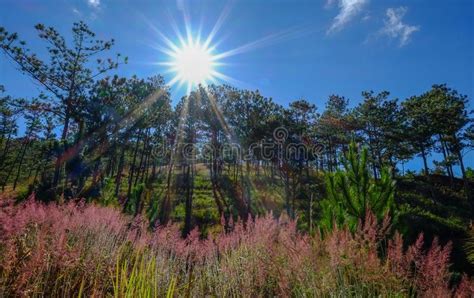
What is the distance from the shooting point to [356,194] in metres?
7.08

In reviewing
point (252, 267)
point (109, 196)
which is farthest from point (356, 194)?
point (109, 196)

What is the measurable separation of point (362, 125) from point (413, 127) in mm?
4426

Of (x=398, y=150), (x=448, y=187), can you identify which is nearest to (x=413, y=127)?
(x=398, y=150)

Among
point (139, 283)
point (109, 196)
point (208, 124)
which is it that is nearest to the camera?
point (139, 283)

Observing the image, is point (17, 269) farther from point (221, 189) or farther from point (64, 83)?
point (221, 189)

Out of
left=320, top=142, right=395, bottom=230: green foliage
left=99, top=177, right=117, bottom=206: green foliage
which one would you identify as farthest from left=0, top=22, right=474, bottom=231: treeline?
left=320, top=142, right=395, bottom=230: green foliage

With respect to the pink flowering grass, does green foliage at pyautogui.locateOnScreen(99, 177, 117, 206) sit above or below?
above

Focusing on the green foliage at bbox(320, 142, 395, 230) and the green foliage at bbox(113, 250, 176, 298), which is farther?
the green foliage at bbox(320, 142, 395, 230)

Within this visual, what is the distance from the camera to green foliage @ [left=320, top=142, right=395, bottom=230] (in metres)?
6.79

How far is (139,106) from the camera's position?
25328mm

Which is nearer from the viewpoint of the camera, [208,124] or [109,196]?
[109,196]

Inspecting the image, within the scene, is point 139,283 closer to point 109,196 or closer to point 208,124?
point 109,196

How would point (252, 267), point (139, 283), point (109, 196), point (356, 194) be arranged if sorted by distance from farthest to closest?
1. point (109, 196)
2. point (356, 194)
3. point (252, 267)
4. point (139, 283)

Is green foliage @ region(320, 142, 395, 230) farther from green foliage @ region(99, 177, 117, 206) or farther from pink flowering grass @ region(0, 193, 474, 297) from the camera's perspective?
green foliage @ region(99, 177, 117, 206)
